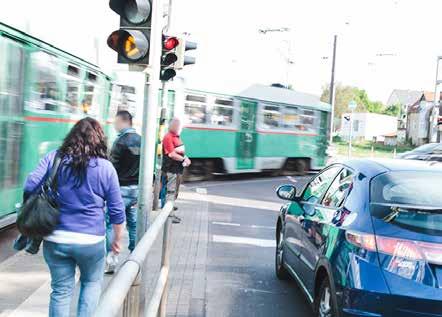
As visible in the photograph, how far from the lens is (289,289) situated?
6352 millimetres

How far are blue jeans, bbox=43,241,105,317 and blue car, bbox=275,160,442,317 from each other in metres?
1.71

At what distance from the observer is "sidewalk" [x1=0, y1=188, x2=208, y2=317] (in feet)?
16.6

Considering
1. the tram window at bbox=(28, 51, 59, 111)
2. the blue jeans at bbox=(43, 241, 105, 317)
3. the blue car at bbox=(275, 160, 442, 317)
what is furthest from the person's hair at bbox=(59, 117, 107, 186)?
the tram window at bbox=(28, 51, 59, 111)

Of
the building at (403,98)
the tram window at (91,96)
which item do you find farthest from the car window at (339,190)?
the building at (403,98)

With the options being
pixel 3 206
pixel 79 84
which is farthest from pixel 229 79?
pixel 3 206

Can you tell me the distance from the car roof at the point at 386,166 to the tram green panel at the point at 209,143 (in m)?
11.6

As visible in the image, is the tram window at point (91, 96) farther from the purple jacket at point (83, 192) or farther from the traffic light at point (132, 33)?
the purple jacket at point (83, 192)

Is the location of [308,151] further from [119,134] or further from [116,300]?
[116,300]

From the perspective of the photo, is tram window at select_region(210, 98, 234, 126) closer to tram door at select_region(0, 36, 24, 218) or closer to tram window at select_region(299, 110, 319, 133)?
tram window at select_region(299, 110, 319, 133)

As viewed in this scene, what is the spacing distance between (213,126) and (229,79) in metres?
1.74

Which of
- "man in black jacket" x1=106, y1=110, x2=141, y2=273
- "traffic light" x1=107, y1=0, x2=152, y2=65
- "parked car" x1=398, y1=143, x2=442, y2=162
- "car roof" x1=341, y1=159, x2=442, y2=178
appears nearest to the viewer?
"car roof" x1=341, y1=159, x2=442, y2=178

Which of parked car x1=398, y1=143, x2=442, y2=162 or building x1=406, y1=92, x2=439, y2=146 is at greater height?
building x1=406, y1=92, x2=439, y2=146

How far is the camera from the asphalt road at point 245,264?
18.7ft

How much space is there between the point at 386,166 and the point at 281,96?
15.9 m
